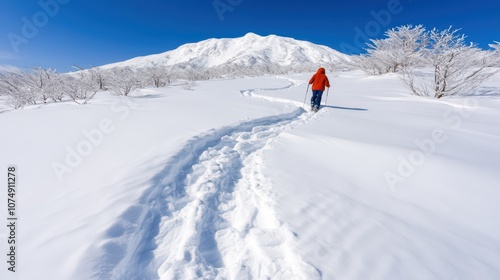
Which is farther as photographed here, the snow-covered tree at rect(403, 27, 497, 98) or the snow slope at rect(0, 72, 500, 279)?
the snow-covered tree at rect(403, 27, 497, 98)

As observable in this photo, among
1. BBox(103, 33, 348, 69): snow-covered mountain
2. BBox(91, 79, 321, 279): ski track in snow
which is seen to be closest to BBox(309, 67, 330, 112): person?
BBox(91, 79, 321, 279): ski track in snow

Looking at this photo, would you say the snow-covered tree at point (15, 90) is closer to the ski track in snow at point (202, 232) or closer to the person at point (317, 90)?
the ski track in snow at point (202, 232)

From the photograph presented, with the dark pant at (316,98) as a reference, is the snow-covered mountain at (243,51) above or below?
above

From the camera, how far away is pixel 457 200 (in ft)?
6.79

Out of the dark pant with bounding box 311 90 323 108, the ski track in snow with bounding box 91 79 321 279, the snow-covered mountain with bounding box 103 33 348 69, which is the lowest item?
the ski track in snow with bounding box 91 79 321 279

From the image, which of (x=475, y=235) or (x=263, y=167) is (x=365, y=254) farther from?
(x=263, y=167)

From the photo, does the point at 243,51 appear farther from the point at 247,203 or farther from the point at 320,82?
the point at 247,203

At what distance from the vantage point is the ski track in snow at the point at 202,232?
1377 mm

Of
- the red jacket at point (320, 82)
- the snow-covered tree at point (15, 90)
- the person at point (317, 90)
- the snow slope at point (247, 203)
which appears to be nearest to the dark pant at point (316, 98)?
the person at point (317, 90)

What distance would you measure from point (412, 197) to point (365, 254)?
112 centimetres

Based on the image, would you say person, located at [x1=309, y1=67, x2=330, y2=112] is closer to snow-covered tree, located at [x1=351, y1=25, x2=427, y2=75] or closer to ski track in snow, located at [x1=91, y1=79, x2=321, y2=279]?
ski track in snow, located at [x1=91, y1=79, x2=321, y2=279]

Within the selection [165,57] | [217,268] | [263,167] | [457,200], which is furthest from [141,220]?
[165,57]

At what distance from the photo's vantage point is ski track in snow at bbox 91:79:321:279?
138 centimetres


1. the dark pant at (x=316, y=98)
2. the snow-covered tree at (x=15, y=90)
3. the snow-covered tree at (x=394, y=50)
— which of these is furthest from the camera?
the snow-covered tree at (x=394, y=50)
